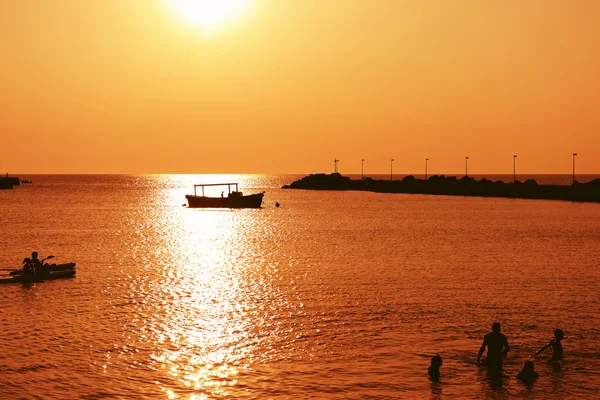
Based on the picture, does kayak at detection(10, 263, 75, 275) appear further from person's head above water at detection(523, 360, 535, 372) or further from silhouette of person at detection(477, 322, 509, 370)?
person's head above water at detection(523, 360, 535, 372)

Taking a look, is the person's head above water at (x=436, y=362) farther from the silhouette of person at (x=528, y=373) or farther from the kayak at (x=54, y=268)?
the kayak at (x=54, y=268)

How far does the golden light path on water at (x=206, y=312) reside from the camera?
89.9ft

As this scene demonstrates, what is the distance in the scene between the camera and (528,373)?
25.7 meters

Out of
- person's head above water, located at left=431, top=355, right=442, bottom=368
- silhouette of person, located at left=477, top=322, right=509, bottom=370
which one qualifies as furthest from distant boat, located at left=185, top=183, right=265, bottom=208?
person's head above water, located at left=431, top=355, right=442, bottom=368

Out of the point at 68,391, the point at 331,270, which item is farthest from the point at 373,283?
the point at 68,391

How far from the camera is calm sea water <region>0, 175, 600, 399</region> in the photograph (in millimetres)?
25766

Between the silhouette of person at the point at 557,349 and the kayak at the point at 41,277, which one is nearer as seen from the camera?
the silhouette of person at the point at 557,349

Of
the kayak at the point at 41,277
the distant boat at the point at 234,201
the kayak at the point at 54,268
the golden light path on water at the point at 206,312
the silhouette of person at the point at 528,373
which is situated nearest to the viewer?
the silhouette of person at the point at 528,373

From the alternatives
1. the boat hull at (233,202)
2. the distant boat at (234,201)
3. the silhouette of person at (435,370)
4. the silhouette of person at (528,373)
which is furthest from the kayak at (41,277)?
the boat hull at (233,202)

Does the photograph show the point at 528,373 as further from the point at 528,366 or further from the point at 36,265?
the point at 36,265

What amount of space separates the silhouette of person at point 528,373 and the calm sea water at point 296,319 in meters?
0.39

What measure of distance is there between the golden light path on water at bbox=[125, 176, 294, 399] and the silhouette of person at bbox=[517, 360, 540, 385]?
1027 cm

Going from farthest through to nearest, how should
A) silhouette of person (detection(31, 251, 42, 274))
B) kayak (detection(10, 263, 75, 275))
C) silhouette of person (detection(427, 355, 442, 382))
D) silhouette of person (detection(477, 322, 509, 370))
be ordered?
kayak (detection(10, 263, 75, 275))
silhouette of person (detection(31, 251, 42, 274))
silhouette of person (detection(477, 322, 509, 370))
silhouette of person (detection(427, 355, 442, 382))

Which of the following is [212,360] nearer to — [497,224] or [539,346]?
[539,346]
